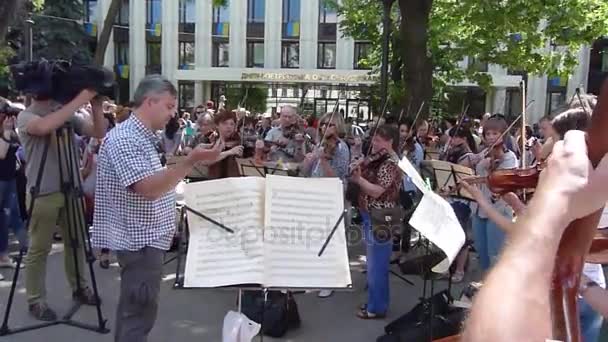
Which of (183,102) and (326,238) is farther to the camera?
(183,102)

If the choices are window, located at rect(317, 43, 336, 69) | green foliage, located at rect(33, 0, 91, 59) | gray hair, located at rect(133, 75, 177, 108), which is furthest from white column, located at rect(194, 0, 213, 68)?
gray hair, located at rect(133, 75, 177, 108)

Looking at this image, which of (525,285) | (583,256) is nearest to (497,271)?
(525,285)

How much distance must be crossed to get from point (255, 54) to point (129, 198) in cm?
3109

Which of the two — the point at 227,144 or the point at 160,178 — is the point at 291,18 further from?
the point at 160,178

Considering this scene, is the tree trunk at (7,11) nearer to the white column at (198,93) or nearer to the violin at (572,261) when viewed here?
the violin at (572,261)

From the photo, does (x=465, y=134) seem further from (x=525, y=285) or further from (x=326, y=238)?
(x=525, y=285)

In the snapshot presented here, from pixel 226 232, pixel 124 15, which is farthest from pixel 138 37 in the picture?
pixel 226 232

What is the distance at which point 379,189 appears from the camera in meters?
4.69

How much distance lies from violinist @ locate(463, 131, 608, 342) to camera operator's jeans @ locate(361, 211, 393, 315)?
4.05m

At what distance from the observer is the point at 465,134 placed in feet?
24.6

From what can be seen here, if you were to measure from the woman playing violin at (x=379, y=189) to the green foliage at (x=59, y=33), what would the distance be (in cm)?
2561

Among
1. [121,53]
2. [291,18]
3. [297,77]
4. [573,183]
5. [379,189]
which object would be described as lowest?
[379,189]

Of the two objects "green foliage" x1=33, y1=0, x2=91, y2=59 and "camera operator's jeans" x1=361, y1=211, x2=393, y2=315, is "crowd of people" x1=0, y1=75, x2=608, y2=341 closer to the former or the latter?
"camera operator's jeans" x1=361, y1=211, x2=393, y2=315

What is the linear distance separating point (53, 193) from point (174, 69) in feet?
98.0
